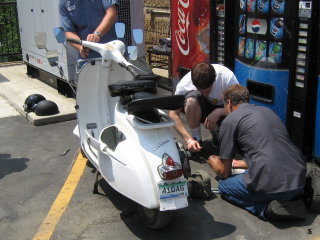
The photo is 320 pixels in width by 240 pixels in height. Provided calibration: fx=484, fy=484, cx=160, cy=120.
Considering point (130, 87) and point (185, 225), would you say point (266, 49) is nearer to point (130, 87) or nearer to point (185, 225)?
point (130, 87)

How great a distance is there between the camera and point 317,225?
12.5 feet

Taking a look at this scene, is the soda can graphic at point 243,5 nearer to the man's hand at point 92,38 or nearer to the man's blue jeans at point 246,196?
the man's hand at point 92,38

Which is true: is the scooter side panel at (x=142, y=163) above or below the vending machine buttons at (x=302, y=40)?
below

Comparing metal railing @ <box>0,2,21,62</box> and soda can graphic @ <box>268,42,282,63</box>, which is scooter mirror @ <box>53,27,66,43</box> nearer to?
soda can graphic @ <box>268,42,282,63</box>

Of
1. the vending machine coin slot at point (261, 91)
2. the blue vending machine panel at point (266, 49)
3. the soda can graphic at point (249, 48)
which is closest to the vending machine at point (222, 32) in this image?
the blue vending machine panel at point (266, 49)

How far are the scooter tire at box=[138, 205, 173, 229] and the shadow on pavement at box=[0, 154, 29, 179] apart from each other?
1.90 m

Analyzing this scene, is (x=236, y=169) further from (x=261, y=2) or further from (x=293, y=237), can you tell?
(x=261, y=2)

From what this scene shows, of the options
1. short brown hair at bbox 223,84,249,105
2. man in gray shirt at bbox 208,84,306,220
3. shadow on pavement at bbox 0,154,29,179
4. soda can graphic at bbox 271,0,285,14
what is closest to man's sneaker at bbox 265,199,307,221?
man in gray shirt at bbox 208,84,306,220

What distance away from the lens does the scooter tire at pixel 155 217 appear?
365 cm

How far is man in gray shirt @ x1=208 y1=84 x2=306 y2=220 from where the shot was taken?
3736 mm

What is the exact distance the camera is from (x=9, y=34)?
12812mm

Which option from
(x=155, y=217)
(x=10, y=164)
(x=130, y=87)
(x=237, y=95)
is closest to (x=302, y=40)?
(x=237, y=95)

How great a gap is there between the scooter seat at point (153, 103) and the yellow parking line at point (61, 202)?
3.84ft

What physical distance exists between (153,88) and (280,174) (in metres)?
1.20
